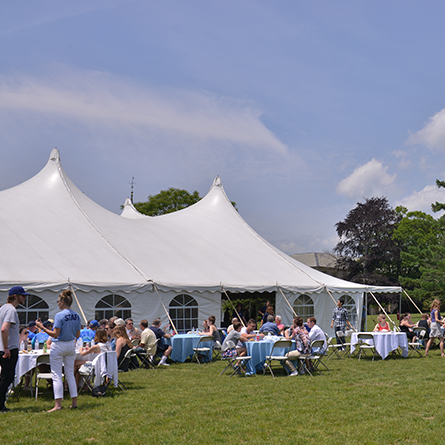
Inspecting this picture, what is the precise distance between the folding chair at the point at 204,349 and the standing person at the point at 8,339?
527 cm

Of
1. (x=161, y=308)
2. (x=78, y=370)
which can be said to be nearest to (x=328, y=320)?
(x=161, y=308)

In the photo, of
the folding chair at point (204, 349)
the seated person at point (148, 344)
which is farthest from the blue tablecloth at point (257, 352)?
the seated person at point (148, 344)

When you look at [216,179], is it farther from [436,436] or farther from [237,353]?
[436,436]

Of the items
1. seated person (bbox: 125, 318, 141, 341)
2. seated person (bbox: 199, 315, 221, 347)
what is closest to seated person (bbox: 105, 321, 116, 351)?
seated person (bbox: 125, 318, 141, 341)

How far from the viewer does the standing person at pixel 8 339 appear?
5637 millimetres

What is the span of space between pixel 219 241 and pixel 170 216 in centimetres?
307

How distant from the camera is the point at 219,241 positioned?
668 inches

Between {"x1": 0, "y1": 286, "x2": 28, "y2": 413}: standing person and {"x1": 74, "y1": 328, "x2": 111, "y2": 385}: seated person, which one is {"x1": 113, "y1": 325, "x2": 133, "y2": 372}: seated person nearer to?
{"x1": 74, "y1": 328, "x2": 111, "y2": 385}: seated person

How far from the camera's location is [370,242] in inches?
1491

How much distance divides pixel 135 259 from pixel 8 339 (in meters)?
7.58

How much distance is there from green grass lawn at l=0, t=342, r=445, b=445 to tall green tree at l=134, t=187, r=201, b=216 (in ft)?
103

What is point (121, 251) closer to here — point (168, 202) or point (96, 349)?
point (96, 349)

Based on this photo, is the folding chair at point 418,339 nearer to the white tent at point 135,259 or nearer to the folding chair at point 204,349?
the white tent at point 135,259

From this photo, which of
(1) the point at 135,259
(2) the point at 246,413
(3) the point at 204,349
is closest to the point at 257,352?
(3) the point at 204,349
